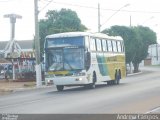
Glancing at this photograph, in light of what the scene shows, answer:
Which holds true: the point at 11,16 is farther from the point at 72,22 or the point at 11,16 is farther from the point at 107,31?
the point at 72,22

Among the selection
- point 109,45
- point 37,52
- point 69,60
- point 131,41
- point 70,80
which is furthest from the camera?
point 131,41

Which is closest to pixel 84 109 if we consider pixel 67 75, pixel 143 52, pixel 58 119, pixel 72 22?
pixel 58 119

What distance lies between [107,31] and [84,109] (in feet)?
164

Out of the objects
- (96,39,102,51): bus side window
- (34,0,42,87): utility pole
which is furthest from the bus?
(34,0,42,87): utility pole

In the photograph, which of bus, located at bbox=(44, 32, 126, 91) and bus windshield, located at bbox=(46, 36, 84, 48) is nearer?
bus, located at bbox=(44, 32, 126, 91)

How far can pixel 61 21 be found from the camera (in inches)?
2258

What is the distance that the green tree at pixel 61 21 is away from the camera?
2235 inches

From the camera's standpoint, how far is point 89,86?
102 ft

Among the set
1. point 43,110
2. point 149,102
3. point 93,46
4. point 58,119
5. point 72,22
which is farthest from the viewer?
point 72,22

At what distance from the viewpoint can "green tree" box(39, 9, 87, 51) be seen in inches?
2235

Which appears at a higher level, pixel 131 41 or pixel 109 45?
pixel 131 41

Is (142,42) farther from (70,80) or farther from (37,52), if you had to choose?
(70,80)

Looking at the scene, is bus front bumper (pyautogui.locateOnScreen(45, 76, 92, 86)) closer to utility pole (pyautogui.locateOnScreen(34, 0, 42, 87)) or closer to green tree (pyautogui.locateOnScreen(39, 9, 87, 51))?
utility pole (pyautogui.locateOnScreen(34, 0, 42, 87))

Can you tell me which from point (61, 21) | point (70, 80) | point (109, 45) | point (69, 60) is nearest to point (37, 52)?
point (109, 45)
